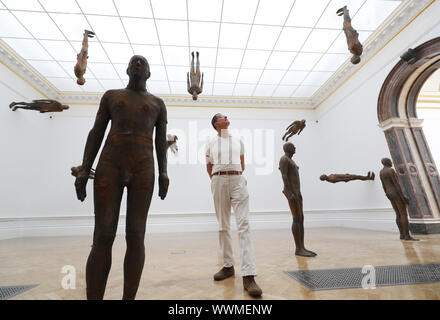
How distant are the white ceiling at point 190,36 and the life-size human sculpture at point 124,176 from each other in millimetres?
5377

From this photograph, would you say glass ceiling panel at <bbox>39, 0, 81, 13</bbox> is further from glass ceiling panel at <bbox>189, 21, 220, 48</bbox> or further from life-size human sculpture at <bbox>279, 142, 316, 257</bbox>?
life-size human sculpture at <bbox>279, 142, 316, 257</bbox>

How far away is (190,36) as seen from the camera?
719 cm

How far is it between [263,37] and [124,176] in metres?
7.06

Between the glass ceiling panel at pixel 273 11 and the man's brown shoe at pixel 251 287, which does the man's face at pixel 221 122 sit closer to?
the man's brown shoe at pixel 251 287

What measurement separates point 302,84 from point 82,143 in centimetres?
939

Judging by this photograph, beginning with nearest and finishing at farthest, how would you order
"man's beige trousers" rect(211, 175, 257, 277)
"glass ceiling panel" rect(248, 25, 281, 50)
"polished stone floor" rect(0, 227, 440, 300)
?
"polished stone floor" rect(0, 227, 440, 300) → "man's beige trousers" rect(211, 175, 257, 277) → "glass ceiling panel" rect(248, 25, 281, 50)

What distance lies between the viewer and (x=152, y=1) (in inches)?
236

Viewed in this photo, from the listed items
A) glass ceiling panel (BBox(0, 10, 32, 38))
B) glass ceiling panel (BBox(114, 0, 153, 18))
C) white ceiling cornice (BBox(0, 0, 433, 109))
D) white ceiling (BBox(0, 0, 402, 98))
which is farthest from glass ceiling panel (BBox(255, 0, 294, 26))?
glass ceiling panel (BBox(0, 10, 32, 38))

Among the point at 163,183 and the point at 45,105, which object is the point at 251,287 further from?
the point at 45,105

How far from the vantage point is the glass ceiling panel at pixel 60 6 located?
5.98m

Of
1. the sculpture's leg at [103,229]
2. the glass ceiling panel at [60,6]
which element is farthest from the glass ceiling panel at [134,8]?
the sculpture's leg at [103,229]

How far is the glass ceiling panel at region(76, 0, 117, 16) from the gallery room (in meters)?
0.04

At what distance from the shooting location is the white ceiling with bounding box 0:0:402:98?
244 inches

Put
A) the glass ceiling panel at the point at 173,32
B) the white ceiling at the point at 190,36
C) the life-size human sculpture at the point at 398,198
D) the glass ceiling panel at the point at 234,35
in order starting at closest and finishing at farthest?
the life-size human sculpture at the point at 398,198 < the white ceiling at the point at 190,36 < the glass ceiling panel at the point at 173,32 < the glass ceiling panel at the point at 234,35
